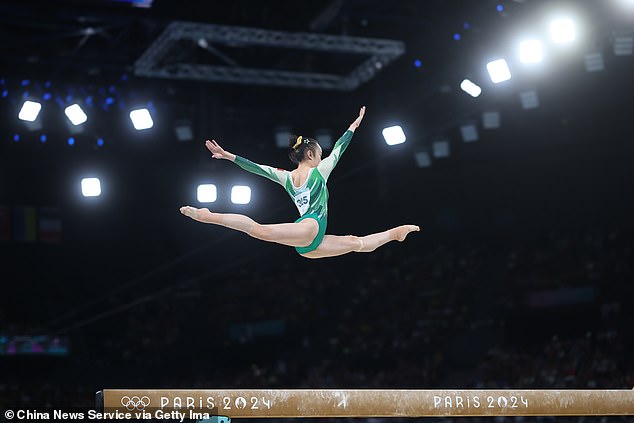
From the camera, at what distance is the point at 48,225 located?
19.8 m

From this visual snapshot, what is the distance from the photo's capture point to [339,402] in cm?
660

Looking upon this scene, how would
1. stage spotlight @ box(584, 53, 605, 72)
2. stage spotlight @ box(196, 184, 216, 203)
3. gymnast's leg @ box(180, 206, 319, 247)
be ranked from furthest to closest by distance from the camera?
stage spotlight @ box(584, 53, 605, 72) → stage spotlight @ box(196, 184, 216, 203) → gymnast's leg @ box(180, 206, 319, 247)

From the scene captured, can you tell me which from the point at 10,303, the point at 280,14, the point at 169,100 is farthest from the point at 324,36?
the point at 10,303

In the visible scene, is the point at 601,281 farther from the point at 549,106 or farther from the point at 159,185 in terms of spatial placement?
the point at 159,185

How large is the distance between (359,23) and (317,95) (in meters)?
3.55

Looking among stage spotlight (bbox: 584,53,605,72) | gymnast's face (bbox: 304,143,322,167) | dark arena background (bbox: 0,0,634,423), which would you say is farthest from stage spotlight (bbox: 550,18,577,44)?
gymnast's face (bbox: 304,143,322,167)

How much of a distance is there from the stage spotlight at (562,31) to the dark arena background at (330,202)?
0.69m

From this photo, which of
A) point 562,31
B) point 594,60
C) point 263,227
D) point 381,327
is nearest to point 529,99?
point 594,60

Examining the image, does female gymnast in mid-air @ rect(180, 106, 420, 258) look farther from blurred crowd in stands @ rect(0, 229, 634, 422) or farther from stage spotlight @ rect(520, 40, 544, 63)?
blurred crowd in stands @ rect(0, 229, 634, 422)

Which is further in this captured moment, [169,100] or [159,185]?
[159,185]

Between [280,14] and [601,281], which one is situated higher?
[280,14]

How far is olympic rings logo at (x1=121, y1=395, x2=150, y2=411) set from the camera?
6.44 m

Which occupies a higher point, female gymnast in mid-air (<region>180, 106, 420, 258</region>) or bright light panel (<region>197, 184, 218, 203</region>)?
bright light panel (<region>197, 184, 218, 203</region>)

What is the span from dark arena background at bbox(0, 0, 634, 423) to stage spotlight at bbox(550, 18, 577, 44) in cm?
69
